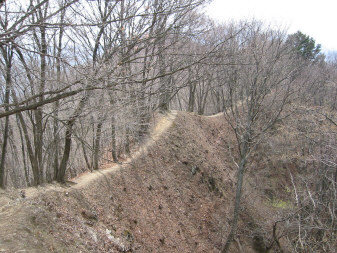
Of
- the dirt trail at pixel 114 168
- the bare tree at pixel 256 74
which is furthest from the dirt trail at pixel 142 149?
the bare tree at pixel 256 74

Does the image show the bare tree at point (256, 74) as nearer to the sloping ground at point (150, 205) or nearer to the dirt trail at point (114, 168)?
the sloping ground at point (150, 205)

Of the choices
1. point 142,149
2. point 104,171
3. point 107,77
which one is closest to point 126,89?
point 107,77

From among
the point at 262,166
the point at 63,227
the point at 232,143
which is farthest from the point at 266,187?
the point at 63,227

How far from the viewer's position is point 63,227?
21.9 ft

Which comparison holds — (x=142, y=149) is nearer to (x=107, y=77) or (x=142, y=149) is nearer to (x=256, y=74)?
(x=256, y=74)

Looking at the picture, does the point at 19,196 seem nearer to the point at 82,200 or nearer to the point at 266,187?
the point at 82,200

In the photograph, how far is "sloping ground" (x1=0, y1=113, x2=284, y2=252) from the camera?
6.37 m

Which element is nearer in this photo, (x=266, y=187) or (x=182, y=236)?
(x=182, y=236)

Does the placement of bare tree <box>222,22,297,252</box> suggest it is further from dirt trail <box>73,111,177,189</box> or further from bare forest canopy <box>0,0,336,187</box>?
dirt trail <box>73,111,177,189</box>

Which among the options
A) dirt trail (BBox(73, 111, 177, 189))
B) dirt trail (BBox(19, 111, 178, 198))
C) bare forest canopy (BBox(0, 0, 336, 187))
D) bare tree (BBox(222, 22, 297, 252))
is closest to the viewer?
bare forest canopy (BBox(0, 0, 336, 187))

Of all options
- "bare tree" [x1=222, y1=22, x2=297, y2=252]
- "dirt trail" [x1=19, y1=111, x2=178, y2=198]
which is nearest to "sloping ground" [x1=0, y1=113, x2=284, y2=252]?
"dirt trail" [x1=19, y1=111, x2=178, y2=198]

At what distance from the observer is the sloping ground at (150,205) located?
637cm

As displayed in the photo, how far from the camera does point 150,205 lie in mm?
11344

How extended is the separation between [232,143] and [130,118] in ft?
42.5
